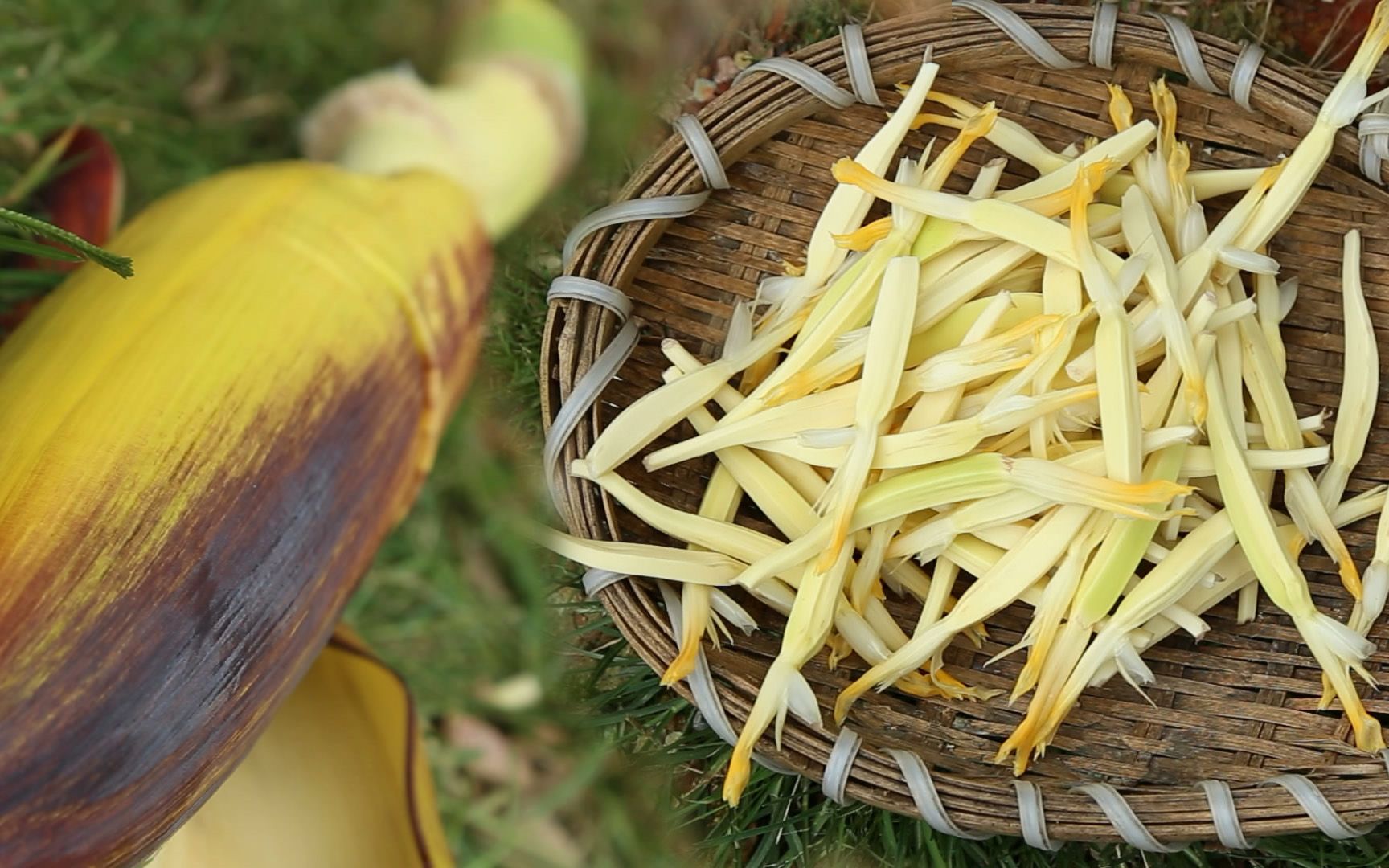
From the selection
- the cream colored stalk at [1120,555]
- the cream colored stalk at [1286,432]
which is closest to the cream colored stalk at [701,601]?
the cream colored stalk at [1120,555]

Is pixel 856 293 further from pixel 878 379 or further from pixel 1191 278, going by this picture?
pixel 1191 278

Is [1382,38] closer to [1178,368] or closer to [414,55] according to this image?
[1178,368]

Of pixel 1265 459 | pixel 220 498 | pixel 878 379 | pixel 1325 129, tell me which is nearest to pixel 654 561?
pixel 878 379

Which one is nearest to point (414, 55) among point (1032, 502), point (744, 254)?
point (744, 254)

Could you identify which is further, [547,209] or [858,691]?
[547,209]

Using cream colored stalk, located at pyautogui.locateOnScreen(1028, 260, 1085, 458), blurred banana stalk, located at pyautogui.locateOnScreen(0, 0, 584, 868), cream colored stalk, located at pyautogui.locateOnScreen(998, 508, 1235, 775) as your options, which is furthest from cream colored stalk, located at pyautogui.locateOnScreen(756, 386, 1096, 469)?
blurred banana stalk, located at pyautogui.locateOnScreen(0, 0, 584, 868)
